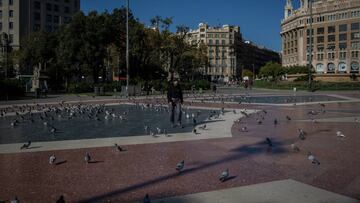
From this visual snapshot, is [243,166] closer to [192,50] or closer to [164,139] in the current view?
[164,139]

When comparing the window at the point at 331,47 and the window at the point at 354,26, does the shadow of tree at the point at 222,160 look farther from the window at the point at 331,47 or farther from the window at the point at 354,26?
the window at the point at 331,47

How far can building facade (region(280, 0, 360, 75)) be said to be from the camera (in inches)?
4535

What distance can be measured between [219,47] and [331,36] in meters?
47.5

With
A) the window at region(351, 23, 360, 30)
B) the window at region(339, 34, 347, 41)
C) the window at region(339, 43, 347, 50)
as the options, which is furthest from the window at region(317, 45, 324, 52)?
the window at region(351, 23, 360, 30)

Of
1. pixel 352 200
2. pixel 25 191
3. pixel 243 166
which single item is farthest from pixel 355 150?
pixel 25 191

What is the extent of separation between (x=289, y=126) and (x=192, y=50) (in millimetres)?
49182

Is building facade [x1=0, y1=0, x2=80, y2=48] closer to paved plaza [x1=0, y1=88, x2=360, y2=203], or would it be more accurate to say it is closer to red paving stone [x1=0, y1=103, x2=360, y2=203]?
paved plaza [x1=0, y1=88, x2=360, y2=203]

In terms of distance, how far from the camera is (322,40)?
122375 mm

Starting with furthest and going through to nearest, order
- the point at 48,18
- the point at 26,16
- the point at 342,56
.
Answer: the point at 342,56
the point at 48,18
the point at 26,16

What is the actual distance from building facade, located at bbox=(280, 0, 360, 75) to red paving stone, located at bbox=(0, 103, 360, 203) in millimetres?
109920

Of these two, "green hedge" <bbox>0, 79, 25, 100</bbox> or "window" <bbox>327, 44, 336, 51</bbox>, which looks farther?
"window" <bbox>327, 44, 336, 51</bbox>

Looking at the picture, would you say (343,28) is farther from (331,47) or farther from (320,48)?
(320,48)

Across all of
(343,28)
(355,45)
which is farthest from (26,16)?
(355,45)

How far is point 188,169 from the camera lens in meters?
6.98
